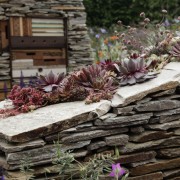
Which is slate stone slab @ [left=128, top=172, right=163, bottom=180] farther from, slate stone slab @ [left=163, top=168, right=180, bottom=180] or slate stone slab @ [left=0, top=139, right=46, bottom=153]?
slate stone slab @ [left=0, top=139, right=46, bottom=153]

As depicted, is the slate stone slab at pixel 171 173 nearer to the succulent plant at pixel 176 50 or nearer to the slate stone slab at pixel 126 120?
the slate stone slab at pixel 126 120

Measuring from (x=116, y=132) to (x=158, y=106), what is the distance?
394mm

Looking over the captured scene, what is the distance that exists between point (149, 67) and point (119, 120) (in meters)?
0.89

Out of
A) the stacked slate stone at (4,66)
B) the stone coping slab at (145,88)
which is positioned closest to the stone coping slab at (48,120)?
the stone coping slab at (145,88)

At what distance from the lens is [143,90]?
3164mm

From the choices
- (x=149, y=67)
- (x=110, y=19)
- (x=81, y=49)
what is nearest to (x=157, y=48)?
(x=149, y=67)

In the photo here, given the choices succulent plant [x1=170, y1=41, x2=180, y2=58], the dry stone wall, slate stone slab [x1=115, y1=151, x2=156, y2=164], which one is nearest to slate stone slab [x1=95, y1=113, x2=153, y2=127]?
the dry stone wall

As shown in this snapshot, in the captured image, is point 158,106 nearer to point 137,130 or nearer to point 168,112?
point 168,112

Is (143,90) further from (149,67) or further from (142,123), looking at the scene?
(149,67)

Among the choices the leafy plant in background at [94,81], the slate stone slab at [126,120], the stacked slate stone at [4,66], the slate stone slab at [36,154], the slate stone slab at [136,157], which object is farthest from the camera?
the stacked slate stone at [4,66]

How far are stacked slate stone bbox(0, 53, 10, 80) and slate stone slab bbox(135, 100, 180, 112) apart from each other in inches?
139

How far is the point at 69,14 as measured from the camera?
260 inches

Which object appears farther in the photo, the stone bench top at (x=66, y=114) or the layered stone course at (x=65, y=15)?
the layered stone course at (x=65, y=15)

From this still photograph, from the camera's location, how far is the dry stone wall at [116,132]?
9.14 ft
